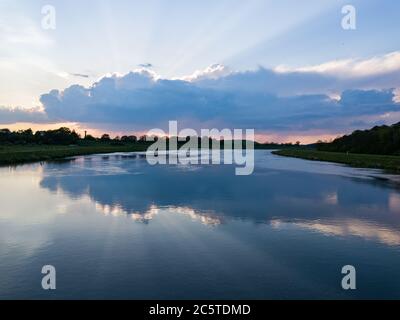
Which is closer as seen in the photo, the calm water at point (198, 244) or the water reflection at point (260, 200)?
the calm water at point (198, 244)

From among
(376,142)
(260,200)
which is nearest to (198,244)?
(260,200)

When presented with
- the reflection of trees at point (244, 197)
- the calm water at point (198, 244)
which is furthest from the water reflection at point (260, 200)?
the calm water at point (198, 244)

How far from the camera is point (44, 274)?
10570mm

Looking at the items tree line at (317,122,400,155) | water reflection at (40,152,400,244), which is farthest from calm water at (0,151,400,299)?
tree line at (317,122,400,155)

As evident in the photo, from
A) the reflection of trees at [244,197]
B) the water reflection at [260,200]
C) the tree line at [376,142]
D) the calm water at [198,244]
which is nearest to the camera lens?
the calm water at [198,244]

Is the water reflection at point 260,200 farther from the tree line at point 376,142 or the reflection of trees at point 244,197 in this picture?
the tree line at point 376,142

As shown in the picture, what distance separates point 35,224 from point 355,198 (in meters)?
18.3

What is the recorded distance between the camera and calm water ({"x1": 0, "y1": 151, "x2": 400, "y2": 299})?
9.85 meters

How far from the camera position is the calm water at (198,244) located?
388 inches

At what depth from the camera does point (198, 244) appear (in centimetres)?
1381

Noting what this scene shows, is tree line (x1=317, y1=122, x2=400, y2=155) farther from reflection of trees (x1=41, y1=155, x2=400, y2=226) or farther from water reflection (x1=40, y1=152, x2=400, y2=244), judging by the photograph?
reflection of trees (x1=41, y1=155, x2=400, y2=226)

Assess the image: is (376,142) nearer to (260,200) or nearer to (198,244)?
(260,200)

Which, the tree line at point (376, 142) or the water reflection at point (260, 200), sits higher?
the tree line at point (376, 142)
